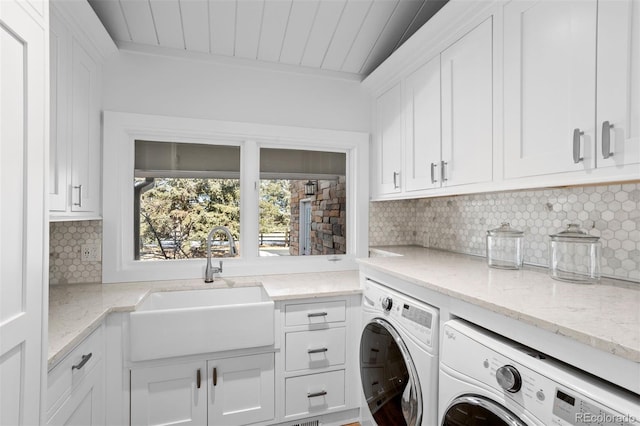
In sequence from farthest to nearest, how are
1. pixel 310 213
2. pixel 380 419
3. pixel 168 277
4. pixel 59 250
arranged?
pixel 310 213, pixel 168 277, pixel 59 250, pixel 380 419

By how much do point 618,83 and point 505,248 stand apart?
91 centimetres

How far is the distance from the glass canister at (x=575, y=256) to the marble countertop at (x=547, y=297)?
5 cm

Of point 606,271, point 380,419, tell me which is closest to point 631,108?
point 606,271

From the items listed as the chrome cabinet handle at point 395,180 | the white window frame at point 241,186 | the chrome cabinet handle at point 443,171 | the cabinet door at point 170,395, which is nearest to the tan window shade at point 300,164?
the white window frame at point 241,186

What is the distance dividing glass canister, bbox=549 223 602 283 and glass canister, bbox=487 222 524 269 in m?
0.22

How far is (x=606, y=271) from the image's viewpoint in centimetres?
141

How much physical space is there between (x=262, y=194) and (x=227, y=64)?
0.92 meters

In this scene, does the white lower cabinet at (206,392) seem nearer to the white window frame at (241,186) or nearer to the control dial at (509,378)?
the white window frame at (241,186)

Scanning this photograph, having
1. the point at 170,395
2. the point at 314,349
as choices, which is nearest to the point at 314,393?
the point at 314,349

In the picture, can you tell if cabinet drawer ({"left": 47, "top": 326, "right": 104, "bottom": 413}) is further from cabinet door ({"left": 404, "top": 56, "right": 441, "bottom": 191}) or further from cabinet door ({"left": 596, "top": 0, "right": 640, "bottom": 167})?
cabinet door ({"left": 596, "top": 0, "right": 640, "bottom": 167})

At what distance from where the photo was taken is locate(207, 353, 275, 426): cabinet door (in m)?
1.77

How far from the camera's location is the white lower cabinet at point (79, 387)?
1.14 meters

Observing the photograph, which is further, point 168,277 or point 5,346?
point 168,277

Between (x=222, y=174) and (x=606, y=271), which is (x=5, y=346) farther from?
(x=606, y=271)
